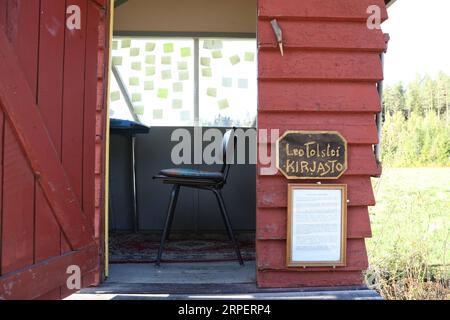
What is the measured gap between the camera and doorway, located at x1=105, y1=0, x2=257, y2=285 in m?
4.54

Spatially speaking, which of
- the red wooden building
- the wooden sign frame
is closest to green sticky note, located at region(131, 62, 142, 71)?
the red wooden building

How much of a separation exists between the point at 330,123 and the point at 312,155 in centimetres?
20

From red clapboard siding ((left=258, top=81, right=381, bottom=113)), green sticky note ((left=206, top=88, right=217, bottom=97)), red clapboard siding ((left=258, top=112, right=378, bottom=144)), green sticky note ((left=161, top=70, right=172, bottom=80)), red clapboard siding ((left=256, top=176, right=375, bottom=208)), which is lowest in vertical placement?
red clapboard siding ((left=256, top=176, right=375, bottom=208))

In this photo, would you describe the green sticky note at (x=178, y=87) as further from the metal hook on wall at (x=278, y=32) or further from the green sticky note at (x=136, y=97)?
the metal hook on wall at (x=278, y=32)

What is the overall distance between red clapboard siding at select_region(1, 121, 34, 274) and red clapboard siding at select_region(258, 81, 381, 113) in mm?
1230

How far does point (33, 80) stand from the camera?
183 cm

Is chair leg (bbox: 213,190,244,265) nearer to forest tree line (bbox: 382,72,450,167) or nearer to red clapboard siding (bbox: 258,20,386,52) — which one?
red clapboard siding (bbox: 258,20,386,52)

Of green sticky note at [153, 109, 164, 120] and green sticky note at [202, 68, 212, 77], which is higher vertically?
green sticky note at [202, 68, 212, 77]

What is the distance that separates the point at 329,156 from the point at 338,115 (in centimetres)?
23

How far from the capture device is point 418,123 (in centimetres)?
459

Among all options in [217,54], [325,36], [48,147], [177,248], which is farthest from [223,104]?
[48,147]

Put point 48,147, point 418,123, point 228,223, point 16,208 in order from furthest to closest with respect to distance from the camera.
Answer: point 418,123
point 228,223
point 48,147
point 16,208

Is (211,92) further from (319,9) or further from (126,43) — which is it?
(319,9)

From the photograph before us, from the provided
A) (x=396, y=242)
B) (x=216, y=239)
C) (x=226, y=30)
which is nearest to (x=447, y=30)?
(x=226, y=30)
